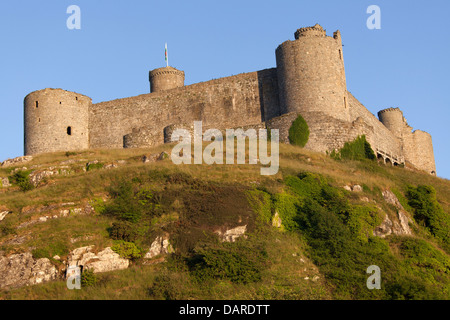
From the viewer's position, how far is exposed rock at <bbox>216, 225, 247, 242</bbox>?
979 inches

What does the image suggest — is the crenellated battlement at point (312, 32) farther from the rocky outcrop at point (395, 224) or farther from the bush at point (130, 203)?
the bush at point (130, 203)

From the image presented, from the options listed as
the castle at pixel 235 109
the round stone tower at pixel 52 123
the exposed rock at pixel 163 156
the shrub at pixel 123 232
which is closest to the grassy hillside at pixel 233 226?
the shrub at pixel 123 232

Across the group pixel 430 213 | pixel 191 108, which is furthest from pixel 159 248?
pixel 191 108

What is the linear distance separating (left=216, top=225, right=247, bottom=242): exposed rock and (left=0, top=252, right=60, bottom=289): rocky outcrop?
20.5 feet

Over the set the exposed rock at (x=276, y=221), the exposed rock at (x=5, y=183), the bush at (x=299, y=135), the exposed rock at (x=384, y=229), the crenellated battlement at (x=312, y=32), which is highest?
the crenellated battlement at (x=312, y=32)

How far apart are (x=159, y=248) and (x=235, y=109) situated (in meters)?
22.0

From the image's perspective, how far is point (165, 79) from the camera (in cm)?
5012

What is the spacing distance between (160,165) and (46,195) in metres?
5.87

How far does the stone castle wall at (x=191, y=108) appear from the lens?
44938 millimetres

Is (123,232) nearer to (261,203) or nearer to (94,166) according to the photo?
(261,203)

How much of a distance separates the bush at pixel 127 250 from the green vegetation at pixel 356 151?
18.2 m

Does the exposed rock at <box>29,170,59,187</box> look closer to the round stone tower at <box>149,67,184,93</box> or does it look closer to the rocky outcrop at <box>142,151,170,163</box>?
the rocky outcrop at <box>142,151,170,163</box>

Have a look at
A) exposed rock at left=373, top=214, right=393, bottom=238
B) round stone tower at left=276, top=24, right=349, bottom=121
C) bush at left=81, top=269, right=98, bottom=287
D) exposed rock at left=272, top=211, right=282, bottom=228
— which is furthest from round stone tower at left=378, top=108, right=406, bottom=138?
bush at left=81, top=269, right=98, bottom=287

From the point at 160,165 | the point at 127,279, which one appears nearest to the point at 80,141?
the point at 160,165
